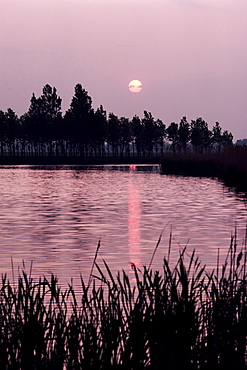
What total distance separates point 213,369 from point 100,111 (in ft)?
464

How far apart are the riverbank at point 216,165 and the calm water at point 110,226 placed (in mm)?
6094

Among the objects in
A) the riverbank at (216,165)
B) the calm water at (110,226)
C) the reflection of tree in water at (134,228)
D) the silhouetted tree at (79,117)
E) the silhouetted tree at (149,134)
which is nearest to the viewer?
the calm water at (110,226)

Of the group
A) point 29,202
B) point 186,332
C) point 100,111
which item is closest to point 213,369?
point 186,332

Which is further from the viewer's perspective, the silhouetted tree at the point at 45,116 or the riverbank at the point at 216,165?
the silhouetted tree at the point at 45,116

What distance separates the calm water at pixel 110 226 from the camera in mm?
14133

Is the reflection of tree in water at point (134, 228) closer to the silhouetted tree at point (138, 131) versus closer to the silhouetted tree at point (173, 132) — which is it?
the silhouetted tree at point (138, 131)

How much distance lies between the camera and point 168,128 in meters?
177

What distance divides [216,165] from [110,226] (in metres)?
32.6

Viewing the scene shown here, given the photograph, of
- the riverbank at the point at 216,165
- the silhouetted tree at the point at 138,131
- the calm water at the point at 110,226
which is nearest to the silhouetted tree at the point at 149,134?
the silhouetted tree at the point at 138,131

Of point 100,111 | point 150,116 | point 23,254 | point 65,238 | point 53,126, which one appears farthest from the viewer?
point 150,116

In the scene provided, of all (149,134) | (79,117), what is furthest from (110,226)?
(149,134)

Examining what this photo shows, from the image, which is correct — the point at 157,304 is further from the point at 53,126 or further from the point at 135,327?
the point at 53,126

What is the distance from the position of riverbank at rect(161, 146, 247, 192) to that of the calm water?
6094 millimetres

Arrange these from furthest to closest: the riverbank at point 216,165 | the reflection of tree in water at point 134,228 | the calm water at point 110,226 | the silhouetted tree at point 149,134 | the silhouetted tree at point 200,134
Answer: the silhouetted tree at point 200,134, the silhouetted tree at point 149,134, the riverbank at point 216,165, the reflection of tree in water at point 134,228, the calm water at point 110,226
